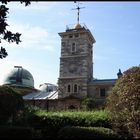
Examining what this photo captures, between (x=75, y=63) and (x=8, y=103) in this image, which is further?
(x=75, y=63)

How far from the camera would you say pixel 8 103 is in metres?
20.9

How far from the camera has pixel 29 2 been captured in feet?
35.0

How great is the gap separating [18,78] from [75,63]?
12.4 metres

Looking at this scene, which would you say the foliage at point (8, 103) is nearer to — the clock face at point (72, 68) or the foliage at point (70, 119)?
the foliage at point (70, 119)

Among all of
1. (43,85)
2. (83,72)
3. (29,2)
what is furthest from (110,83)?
(29,2)

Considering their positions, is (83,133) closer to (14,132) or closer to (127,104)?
(127,104)

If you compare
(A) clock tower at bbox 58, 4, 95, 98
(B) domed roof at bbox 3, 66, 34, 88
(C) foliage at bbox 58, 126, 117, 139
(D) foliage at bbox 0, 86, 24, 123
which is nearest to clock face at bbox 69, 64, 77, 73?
(A) clock tower at bbox 58, 4, 95, 98

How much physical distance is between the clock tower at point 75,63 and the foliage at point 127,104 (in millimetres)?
31178

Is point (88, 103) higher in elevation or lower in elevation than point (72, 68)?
lower

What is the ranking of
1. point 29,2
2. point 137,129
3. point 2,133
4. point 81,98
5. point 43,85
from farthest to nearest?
point 43,85, point 81,98, point 137,129, point 2,133, point 29,2

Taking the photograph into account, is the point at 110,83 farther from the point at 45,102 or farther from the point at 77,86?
the point at 45,102

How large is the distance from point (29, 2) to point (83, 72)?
41311 millimetres

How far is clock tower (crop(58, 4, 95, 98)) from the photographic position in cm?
5184

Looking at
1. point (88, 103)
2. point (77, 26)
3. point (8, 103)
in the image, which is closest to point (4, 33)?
point (8, 103)
